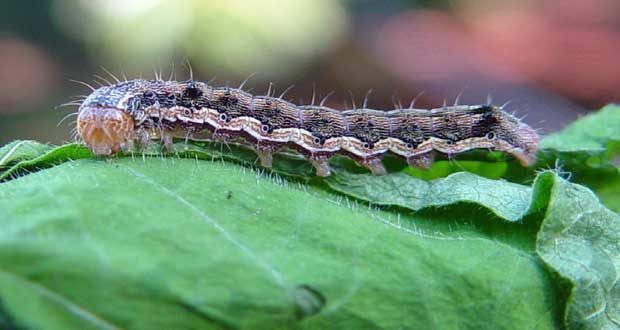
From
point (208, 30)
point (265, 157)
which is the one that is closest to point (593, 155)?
point (265, 157)

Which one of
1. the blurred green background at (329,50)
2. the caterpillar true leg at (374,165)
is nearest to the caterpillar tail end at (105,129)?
the caterpillar true leg at (374,165)

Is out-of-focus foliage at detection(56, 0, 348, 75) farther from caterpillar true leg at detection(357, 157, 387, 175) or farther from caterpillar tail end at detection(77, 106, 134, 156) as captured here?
caterpillar true leg at detection(357, 157, 387, 175)

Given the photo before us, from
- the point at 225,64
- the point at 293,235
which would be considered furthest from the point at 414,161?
the point at 225,64

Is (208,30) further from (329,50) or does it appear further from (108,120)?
(108,120)

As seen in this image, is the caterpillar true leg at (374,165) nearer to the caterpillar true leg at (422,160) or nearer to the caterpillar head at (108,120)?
the caterpillar true leg at (422,160)

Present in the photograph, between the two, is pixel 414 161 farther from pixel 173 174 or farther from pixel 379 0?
pixel 379 0

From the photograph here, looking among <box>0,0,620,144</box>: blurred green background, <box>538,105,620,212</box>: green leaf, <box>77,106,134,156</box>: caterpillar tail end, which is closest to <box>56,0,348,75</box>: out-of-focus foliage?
<box>0,0,620,144</box>: blurred green background
